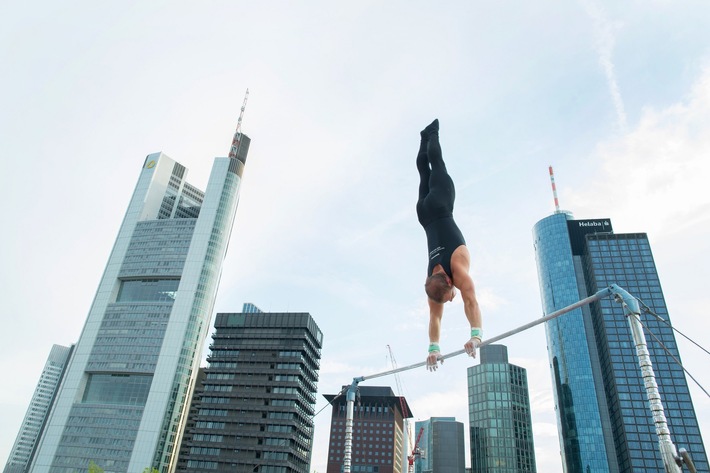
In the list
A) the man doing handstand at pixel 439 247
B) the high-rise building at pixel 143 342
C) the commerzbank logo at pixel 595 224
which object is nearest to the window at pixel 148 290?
the high-rise building at pixel 143 342

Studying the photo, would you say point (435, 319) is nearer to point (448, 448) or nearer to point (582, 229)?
point (582, 229)

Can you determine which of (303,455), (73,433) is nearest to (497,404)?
(303,455)

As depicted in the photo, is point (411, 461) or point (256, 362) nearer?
point (256, 362)

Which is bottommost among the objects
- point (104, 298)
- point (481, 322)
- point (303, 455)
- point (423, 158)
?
point (481, 322)

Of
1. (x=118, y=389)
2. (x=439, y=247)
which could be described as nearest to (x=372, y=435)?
(x=118, y=389)

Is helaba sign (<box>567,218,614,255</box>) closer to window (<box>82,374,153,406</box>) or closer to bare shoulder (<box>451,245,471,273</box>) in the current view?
window (<box>82,374,153,406</box>)

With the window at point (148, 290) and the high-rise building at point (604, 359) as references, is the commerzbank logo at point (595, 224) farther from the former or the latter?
the window at point (148, 290)

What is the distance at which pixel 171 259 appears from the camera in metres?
124

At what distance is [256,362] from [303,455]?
74.8 feet

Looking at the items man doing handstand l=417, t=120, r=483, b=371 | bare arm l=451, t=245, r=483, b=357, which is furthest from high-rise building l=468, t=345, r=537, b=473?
bare arm l=451, t=245, r=483, b=357

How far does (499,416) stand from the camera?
491ft

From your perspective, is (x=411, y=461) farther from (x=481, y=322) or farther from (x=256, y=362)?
(x=481, y=322)

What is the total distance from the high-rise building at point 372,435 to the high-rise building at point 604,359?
5078 centimetres

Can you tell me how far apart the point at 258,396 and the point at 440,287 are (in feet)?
340
